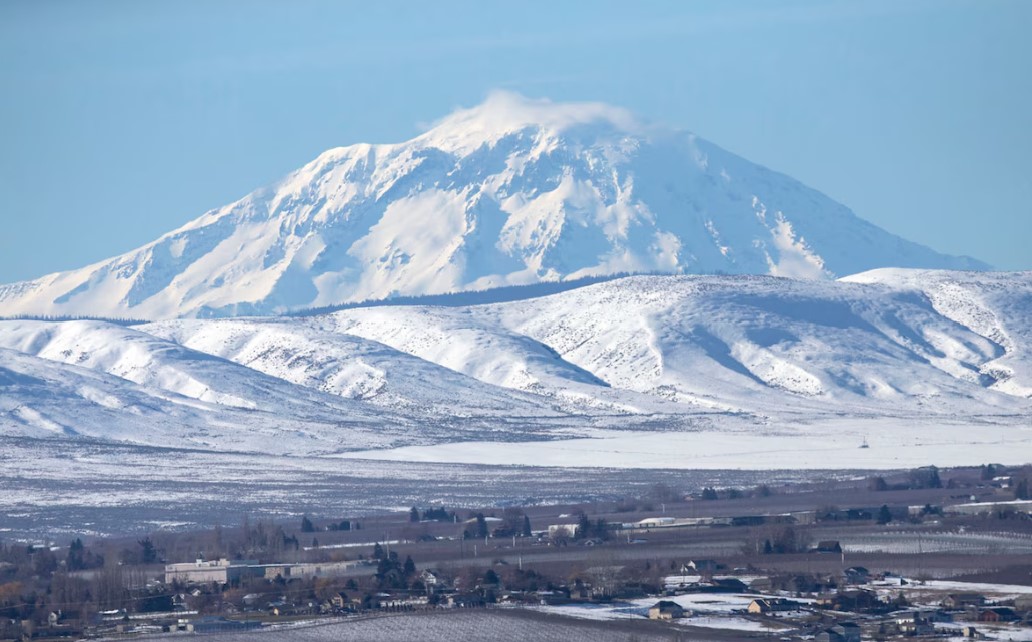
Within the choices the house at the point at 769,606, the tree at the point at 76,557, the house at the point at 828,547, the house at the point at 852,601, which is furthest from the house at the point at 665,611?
the tree at the point at 76,557

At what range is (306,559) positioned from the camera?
95.4 m

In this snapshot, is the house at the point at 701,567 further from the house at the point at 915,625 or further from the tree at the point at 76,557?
the tree at the point at 76,557

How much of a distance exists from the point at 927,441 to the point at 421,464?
35.5 metres

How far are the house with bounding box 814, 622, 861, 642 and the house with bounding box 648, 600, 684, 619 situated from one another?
5.82m

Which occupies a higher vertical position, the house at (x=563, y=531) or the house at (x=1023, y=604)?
the house at (x=563, y=531)

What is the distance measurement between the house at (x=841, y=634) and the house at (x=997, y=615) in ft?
13.5

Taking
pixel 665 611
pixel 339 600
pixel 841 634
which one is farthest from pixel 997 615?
pixel 339 600

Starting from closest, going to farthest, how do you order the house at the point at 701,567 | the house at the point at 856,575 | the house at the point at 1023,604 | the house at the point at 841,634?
the house at the point at 841,634 → the house at the point at 1023,604 → the house at the point at 856,575 → the house at the point at 701,567

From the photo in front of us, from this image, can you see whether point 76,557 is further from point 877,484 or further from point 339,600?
point 877,484

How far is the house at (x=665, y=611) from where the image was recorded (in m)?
74.2

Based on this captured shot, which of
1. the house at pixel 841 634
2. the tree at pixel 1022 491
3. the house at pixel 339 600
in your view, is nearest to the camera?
the house at pixel 841 634

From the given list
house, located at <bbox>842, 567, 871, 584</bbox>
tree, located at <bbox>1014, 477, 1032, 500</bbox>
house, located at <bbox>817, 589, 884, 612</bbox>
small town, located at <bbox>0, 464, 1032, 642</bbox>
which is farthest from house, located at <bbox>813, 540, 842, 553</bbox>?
tree, located at <bbox>1014, 477, 1032, 500</bbox>

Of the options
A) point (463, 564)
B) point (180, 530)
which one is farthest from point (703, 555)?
point (180, 530)

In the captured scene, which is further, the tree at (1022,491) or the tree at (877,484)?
the tree at (877,484)
